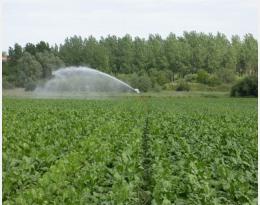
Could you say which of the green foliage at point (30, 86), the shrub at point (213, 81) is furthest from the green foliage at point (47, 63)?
the shrub at point (213, 81)

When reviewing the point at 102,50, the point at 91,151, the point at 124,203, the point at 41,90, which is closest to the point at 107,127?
the point at 91,151

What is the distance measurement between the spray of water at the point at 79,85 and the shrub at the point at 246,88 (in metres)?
11.2

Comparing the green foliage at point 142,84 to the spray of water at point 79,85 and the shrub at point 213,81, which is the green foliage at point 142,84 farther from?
the shrub at point 213,81

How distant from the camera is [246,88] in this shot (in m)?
55.2

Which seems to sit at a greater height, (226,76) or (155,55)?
(155,55)

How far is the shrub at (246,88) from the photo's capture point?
5434cm

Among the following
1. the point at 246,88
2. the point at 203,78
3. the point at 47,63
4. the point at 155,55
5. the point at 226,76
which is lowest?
the point at 246,88

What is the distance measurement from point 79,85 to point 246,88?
19.0 metres

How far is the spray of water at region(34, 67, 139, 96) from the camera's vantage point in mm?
57444

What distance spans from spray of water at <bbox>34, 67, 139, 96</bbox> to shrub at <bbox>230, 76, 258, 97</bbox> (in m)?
11.2

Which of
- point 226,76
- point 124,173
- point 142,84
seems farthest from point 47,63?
point 124,173

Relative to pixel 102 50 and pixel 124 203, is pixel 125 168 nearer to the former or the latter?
pixel 124 203

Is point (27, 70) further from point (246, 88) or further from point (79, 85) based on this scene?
point (246, 88)

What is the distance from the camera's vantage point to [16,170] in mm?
7750
